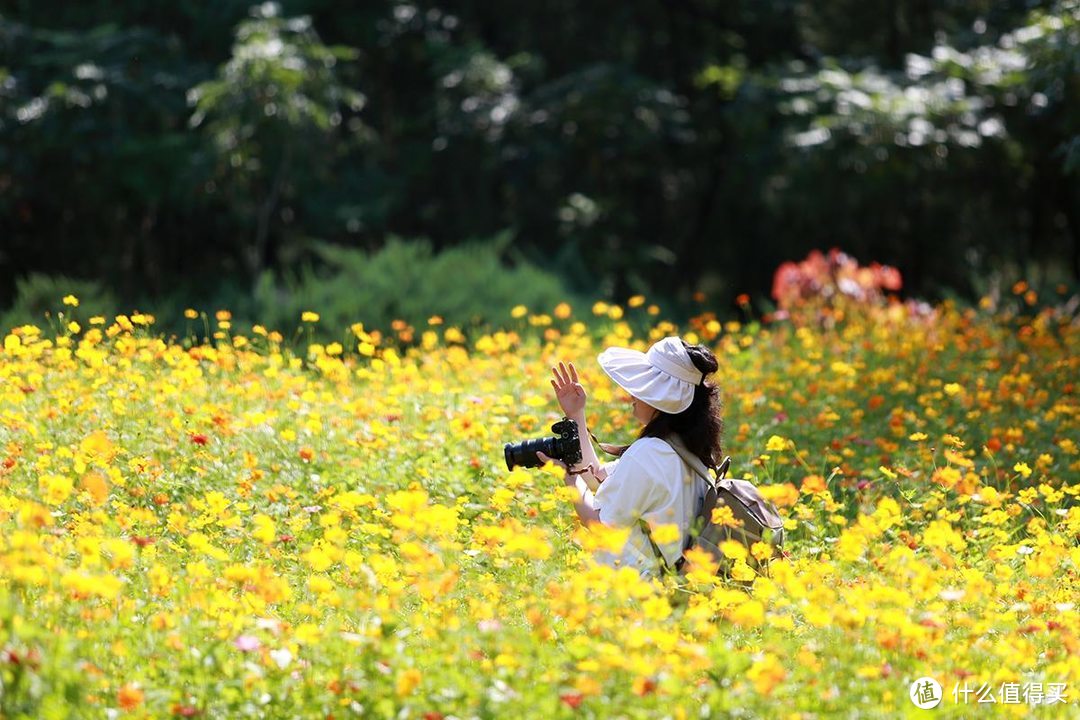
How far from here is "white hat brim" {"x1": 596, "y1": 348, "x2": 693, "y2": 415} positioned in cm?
410

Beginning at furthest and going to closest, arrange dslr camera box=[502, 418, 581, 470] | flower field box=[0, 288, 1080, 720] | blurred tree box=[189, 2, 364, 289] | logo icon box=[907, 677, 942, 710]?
blurred tree box=[189, 2, 364, 289]
dslr camera box=[502, 418, 581, 470]
logo icon box=[907, 677, 942, 710]
flower field box=[0, 288, 1080, 720]

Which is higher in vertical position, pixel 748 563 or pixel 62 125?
pixel 748 563

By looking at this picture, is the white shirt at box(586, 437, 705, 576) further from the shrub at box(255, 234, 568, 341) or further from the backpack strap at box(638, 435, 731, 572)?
the shrub at box(255, 234, 568, 341)

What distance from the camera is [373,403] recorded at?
5.75 m

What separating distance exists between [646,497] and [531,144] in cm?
1100

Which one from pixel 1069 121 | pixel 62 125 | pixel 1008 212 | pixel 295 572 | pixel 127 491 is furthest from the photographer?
pixel 1008 212

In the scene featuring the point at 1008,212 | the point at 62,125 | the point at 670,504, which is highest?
the point at 670,504

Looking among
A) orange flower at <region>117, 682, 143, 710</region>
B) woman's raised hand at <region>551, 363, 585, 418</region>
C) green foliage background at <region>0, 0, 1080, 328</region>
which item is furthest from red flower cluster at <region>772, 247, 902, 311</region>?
orange flower at <region>117, 682, 143, 710</region>

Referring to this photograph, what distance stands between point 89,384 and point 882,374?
146 inches

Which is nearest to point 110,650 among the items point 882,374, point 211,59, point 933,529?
point 933,529

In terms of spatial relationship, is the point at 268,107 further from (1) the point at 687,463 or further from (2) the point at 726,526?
(2) the point at 726,526

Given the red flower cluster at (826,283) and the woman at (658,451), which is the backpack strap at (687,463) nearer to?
the woman at (658,451)

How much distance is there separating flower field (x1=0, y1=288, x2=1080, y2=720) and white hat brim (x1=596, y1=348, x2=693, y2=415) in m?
0.41

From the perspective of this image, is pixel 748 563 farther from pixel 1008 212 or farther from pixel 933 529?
pixel 1008 212
